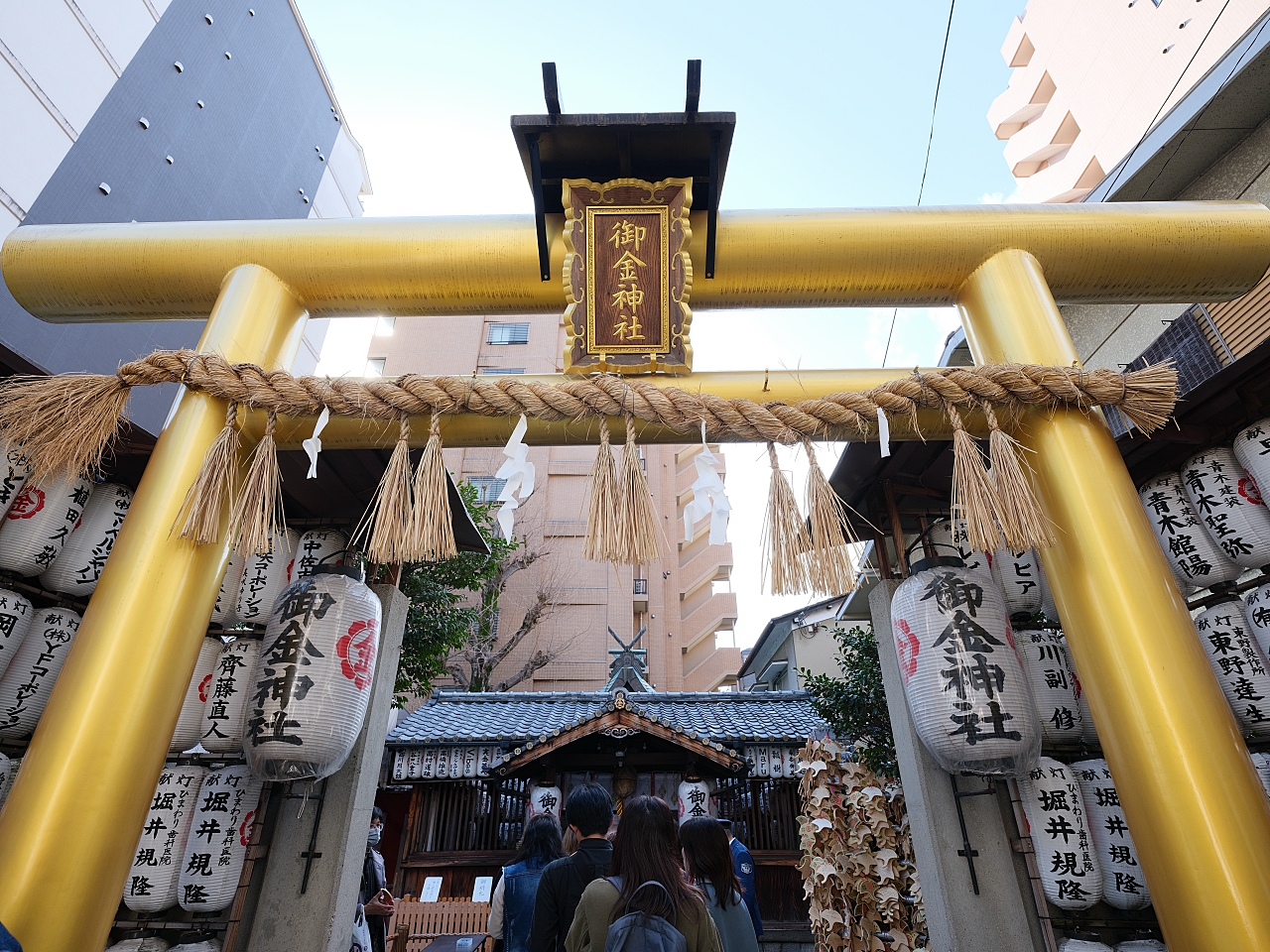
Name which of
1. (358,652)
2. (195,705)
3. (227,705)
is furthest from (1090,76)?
(195,705)

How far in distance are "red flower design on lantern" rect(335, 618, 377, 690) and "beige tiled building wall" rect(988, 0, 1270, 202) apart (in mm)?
11953

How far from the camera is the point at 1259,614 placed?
339 centimetres

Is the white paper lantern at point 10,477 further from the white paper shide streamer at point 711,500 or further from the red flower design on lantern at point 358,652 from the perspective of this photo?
the white paper shide streamer at point 711,500

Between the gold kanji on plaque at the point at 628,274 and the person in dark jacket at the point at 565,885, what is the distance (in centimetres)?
231

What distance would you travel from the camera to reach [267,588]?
446cm

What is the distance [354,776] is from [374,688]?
60 centimetres

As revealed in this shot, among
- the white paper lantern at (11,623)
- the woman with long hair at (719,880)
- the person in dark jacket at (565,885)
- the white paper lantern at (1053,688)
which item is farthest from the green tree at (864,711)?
the white paper lantern at (11,623)

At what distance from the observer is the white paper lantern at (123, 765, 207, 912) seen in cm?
393

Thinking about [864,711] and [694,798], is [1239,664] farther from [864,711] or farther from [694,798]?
[694,798]

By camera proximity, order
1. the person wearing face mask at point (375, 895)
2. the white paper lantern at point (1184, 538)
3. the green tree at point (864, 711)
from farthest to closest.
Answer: the green tree at point (864, 711) → the person wearing face mask at point (375, 895) → the white paper lantern at point (1184, 538)

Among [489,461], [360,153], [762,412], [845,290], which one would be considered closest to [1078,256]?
[845,290]

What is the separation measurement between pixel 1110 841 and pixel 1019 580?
1526mm

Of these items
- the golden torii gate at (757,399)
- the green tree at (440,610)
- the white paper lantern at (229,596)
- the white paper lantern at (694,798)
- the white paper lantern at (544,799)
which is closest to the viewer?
the golden torii gate at (757,399)

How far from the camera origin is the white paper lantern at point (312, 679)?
3.75 m
